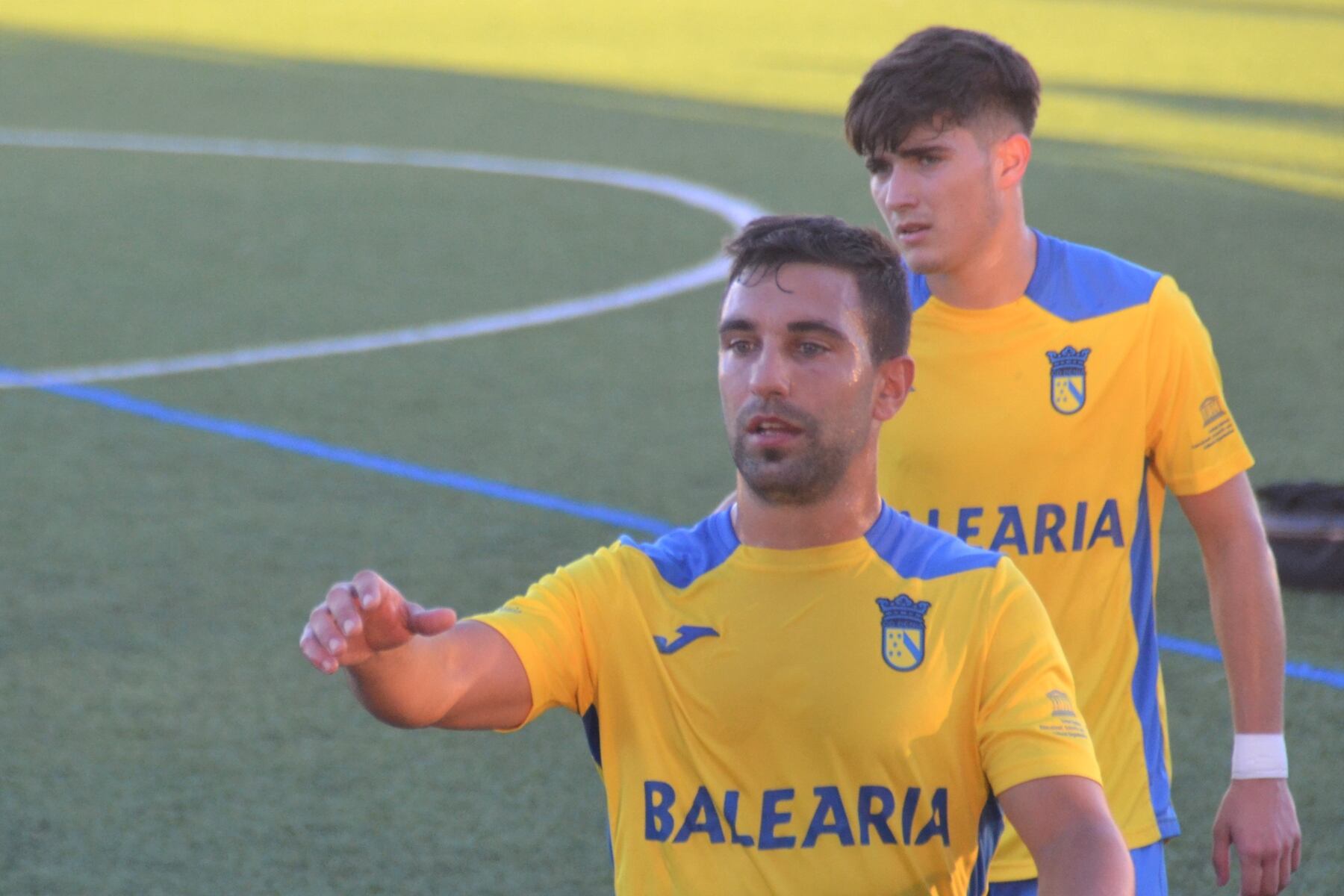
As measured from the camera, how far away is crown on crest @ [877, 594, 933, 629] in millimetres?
3146

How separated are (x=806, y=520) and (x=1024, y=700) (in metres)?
0.42

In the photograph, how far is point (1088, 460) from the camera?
411cm

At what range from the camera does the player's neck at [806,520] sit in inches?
126

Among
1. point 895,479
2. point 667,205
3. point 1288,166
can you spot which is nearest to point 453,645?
point 895,479

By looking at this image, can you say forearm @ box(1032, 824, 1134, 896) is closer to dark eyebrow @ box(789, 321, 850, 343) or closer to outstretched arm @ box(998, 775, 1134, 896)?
outstretched arm @ box(998, 775, 1134, 896)

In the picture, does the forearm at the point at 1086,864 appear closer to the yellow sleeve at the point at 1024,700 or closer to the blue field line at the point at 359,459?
the yellow sleeve at the point at 1024,700

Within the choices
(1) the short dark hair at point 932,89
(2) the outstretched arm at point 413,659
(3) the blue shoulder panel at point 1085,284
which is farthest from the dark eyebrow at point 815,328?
(3) the blue shoulder panel at point 1085,284

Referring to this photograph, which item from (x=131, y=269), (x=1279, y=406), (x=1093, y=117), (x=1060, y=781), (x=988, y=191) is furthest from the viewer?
(x=1093, y=117)

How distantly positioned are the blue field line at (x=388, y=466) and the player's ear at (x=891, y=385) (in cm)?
394

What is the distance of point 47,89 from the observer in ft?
67.4

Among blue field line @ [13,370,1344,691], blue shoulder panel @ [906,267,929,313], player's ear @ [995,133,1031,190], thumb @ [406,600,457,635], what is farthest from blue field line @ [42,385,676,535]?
thumb @ [406,600,457,635]

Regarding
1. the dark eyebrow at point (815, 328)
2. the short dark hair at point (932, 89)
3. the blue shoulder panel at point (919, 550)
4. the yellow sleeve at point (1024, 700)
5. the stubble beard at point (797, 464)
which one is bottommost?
the yellow sleeve at point (1024, 700)

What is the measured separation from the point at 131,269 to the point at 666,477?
17.2 feet

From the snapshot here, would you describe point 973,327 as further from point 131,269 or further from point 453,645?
point 131,269
